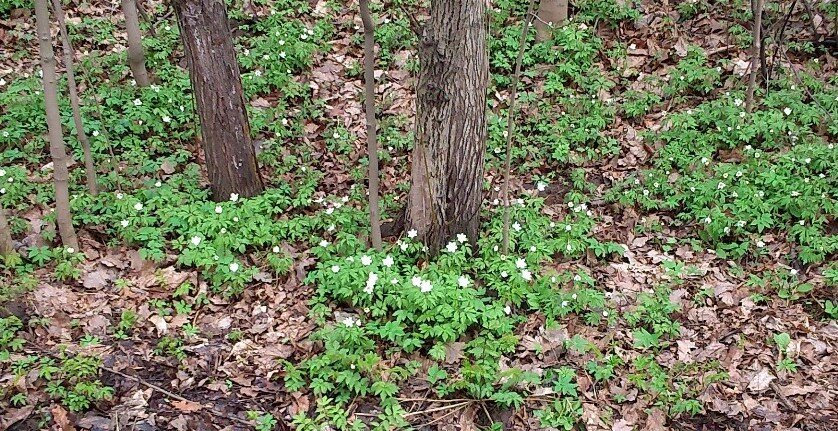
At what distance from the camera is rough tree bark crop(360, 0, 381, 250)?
4.06 m

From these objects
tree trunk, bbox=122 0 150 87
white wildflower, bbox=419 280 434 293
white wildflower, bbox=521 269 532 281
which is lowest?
white wildflower, bbox=521 269 532 281

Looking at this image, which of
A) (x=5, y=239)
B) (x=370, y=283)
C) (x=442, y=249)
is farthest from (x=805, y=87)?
(x=5, y=239)

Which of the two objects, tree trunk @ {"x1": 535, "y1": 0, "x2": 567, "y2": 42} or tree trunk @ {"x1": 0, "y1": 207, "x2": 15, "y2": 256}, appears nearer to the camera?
tree trunk @ {"x1": 0, "y1": 207, "x2": 15, "y2": 256}

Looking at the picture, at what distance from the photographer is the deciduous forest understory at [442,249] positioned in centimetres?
396

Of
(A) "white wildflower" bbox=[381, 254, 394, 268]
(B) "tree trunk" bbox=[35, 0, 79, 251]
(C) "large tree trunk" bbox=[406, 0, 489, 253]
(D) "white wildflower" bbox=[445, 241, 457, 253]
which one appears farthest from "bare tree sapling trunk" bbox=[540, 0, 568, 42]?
(B) "tree trunk" bbox=[35, 0, 79, 251]

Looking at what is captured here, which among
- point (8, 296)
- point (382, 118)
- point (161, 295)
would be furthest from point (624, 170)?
point (8, 296)

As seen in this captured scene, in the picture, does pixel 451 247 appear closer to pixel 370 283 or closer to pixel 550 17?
pixel 370 283

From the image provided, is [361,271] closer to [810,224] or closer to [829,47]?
[810,224]

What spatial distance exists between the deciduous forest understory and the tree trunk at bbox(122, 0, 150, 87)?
210mm

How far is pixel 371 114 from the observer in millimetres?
4422

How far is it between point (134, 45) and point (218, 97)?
1.88 metres

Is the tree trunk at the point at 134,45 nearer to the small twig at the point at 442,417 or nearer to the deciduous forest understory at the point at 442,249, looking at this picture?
the deciduous forest understory at the point at 442,249

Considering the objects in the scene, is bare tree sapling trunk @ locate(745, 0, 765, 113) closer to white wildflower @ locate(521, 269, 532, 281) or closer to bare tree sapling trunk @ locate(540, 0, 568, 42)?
bare tree sapling trunk @ locate(540, 0, 568, 42)

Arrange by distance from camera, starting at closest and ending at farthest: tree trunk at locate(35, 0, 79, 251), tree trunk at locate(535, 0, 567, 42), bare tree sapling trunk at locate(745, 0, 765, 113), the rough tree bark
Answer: the rough tree bark → tree trunk at locate(35, 0, 79, 251) → bare tree sapling trunk at locate(745, 0, 765, 113) → tree trunk at locate(535, 0, 567, 42)
